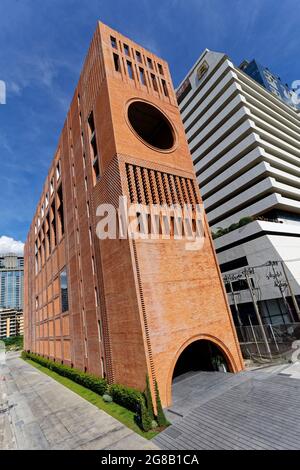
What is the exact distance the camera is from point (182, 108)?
57.2 m

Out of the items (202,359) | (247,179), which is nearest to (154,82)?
(247,179)

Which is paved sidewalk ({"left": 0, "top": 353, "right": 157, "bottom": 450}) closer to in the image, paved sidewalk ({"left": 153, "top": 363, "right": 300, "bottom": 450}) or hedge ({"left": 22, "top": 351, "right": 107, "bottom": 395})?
hedge ({"left": 22, "top": 351, "right": 107, "bottom": 395})

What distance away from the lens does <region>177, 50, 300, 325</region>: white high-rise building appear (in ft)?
104

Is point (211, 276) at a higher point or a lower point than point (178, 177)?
lower

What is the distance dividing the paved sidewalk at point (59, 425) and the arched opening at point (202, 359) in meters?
6.87

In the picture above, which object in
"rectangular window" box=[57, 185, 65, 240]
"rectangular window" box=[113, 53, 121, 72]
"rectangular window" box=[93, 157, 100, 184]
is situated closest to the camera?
"rectangular window" box=[113, 53, 121, 72]

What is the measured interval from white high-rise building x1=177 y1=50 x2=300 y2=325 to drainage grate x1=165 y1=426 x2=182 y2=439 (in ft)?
54.8

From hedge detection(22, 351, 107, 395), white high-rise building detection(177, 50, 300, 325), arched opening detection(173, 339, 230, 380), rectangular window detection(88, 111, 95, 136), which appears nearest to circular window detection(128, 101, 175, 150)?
rectangular window detection(88, 111, 95, 136)
